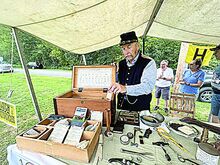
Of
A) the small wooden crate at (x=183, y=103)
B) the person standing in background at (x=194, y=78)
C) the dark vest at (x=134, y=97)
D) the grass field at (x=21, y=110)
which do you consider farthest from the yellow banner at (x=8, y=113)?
the person standing in background at (x=194, y=78)

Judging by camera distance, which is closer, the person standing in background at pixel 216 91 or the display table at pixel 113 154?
the display table at pixel 113 154

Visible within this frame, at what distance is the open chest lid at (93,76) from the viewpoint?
1294 mm

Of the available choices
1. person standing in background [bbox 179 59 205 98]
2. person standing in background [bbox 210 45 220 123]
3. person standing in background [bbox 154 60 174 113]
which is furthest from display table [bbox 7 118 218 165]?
person standing in background [bbox 154 60 174 113]

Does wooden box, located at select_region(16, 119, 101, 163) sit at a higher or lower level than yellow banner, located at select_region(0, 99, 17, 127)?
lower

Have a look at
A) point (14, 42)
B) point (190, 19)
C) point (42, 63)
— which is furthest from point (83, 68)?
point (42, 63)

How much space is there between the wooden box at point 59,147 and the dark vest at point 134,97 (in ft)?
2.34

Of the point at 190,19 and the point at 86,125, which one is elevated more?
the point at 190,19

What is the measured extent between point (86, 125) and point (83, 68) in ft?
1.94

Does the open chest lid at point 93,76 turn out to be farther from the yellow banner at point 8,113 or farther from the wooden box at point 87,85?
the yellow banner at point 8,113

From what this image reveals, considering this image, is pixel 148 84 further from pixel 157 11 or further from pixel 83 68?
pixel 157 11

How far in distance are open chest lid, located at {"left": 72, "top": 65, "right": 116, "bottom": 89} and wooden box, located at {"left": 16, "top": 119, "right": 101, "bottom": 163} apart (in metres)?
0.52

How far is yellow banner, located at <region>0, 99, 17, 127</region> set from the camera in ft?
3.16

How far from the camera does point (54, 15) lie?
1175 mm

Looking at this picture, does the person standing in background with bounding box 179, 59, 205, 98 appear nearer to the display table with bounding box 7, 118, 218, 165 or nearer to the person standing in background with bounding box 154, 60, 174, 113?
the person standing in background with bounding box 154, 60, 174, 113
